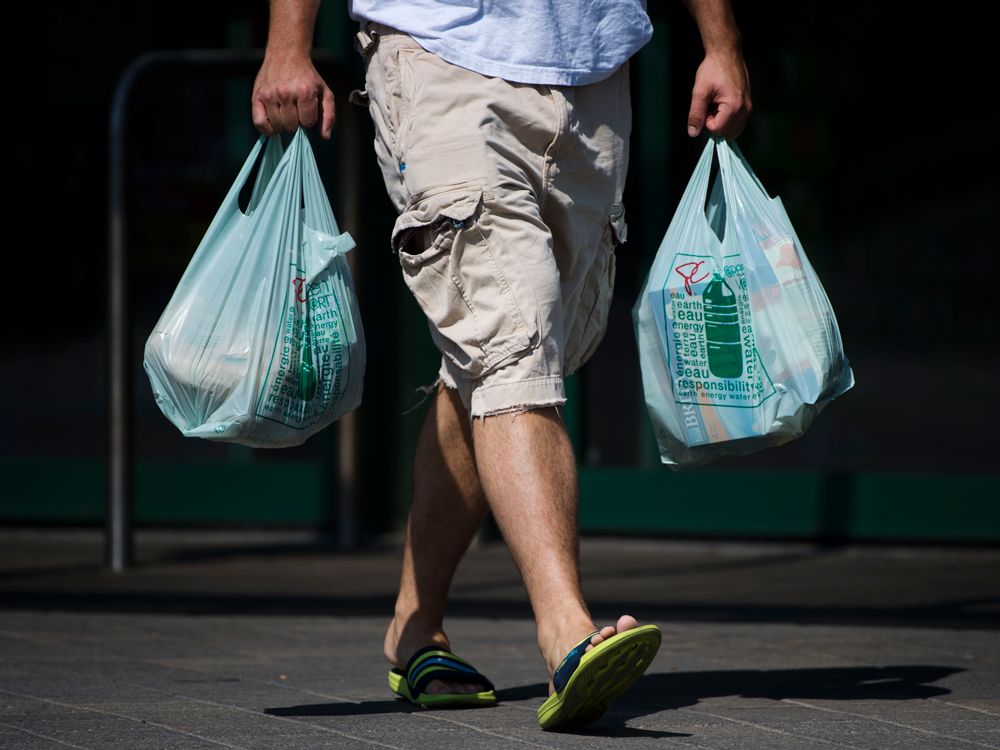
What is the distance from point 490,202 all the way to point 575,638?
75 cm

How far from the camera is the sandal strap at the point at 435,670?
310 centimetres

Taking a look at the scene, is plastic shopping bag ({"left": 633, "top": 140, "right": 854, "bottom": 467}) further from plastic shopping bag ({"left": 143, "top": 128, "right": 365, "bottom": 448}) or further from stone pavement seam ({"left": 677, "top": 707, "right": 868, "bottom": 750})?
plastic shopping bag ({"left": 143, "top": 128, "right": 365, "bottom": 448})

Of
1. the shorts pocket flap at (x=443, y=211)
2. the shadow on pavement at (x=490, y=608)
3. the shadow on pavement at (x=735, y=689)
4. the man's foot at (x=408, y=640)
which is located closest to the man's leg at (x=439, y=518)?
the man's foot at (x=408, y=640)

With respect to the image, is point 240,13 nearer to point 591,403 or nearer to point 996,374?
point 591,403

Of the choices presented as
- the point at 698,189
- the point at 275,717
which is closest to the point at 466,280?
the point at 698,189

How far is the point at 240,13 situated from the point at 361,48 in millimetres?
3640

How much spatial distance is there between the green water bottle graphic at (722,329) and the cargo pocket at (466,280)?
0.38 meters

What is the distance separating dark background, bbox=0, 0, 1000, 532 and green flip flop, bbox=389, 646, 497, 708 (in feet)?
9.79

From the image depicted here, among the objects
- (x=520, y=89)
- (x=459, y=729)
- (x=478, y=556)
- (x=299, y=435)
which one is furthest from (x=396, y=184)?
(x=478, y=556)

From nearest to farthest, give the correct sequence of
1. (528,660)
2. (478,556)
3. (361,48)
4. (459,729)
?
(459,729)
(361,48)
(528,660)
(478,556)

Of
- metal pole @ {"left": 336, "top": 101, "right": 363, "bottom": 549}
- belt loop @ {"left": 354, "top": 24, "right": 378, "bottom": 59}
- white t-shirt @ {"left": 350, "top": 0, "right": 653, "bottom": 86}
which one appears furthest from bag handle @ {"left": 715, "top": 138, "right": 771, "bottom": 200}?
metal pole @ {"left": 336, "top": 101, "right": 363, "bottom": 549}

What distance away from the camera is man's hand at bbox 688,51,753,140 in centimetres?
313

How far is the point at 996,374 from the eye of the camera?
236 inches

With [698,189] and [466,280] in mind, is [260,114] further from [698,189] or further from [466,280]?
[698,189]
